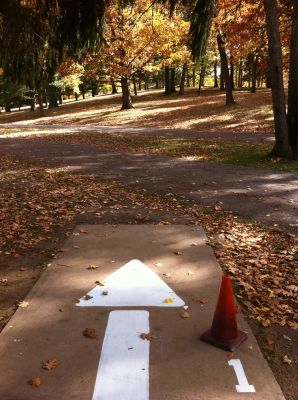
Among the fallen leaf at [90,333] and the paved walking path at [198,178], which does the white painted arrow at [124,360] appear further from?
the paved walking path at [198,178]

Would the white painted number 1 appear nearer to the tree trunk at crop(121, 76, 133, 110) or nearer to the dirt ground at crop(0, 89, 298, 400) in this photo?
the dirt ground at crop(0, 89, 298, 400)

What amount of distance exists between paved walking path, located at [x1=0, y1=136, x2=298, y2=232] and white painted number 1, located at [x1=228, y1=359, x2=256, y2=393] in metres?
4.14

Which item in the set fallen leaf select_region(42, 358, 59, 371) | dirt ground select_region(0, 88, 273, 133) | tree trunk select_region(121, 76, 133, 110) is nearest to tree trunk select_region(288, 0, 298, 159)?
dirt ground select_region(0, 88, 273, 133)

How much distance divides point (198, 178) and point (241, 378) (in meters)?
8.01

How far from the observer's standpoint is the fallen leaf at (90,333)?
381 cm

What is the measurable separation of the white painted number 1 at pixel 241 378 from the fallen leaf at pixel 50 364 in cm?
148

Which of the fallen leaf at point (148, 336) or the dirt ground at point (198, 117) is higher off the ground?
the dirt ground at point (198, 117)

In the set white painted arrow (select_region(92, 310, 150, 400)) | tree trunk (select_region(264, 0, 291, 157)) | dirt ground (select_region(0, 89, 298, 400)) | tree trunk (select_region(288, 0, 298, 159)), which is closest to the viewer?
white painted arrow (select_region(92, 310, 150, 400))

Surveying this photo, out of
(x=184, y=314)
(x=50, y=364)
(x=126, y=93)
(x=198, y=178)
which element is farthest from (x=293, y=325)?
(x=126, y=93)

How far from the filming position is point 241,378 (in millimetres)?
3279

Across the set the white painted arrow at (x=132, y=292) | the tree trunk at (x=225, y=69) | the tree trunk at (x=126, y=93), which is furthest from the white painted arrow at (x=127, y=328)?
the tree trunk at (x=126, y=93)

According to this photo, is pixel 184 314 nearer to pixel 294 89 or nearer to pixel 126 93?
pixel 294 89

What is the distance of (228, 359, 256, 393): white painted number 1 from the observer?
3.16 m

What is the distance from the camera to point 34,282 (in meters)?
5.00
